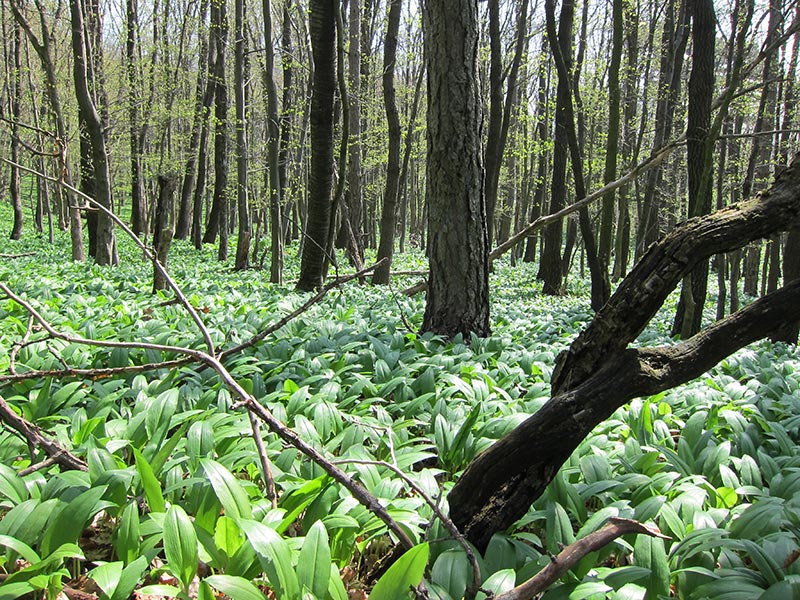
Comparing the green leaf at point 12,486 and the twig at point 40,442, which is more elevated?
the twig at point 40,442

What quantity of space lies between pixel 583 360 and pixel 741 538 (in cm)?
83

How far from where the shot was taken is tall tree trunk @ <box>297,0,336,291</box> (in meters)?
7.02

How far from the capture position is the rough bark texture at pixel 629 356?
70.2 inches

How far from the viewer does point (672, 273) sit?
1.80 meters

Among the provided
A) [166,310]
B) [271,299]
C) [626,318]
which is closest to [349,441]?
[626,318]

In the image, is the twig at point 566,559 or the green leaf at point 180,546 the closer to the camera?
the twig at point 566,559

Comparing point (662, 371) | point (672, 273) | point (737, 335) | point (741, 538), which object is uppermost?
point (672, 273)

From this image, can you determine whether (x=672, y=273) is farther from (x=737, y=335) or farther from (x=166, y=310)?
(x=166, y=310)

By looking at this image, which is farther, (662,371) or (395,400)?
(395,400)

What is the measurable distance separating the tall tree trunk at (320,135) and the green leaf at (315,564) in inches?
215

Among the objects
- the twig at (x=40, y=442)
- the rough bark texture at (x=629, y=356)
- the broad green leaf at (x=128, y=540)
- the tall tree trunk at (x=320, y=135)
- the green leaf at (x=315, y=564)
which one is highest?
the tall tree trunk at (x=320, y=135)

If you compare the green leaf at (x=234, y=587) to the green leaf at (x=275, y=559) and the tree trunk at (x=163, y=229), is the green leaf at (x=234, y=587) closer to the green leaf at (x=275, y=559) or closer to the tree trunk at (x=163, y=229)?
the green leaf at (x=275, y=559)

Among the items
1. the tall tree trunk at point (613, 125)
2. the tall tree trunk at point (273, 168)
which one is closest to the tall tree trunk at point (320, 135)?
the tall tree trunk at point (273, 168)

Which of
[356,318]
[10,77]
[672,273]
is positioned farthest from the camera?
[10,77]
